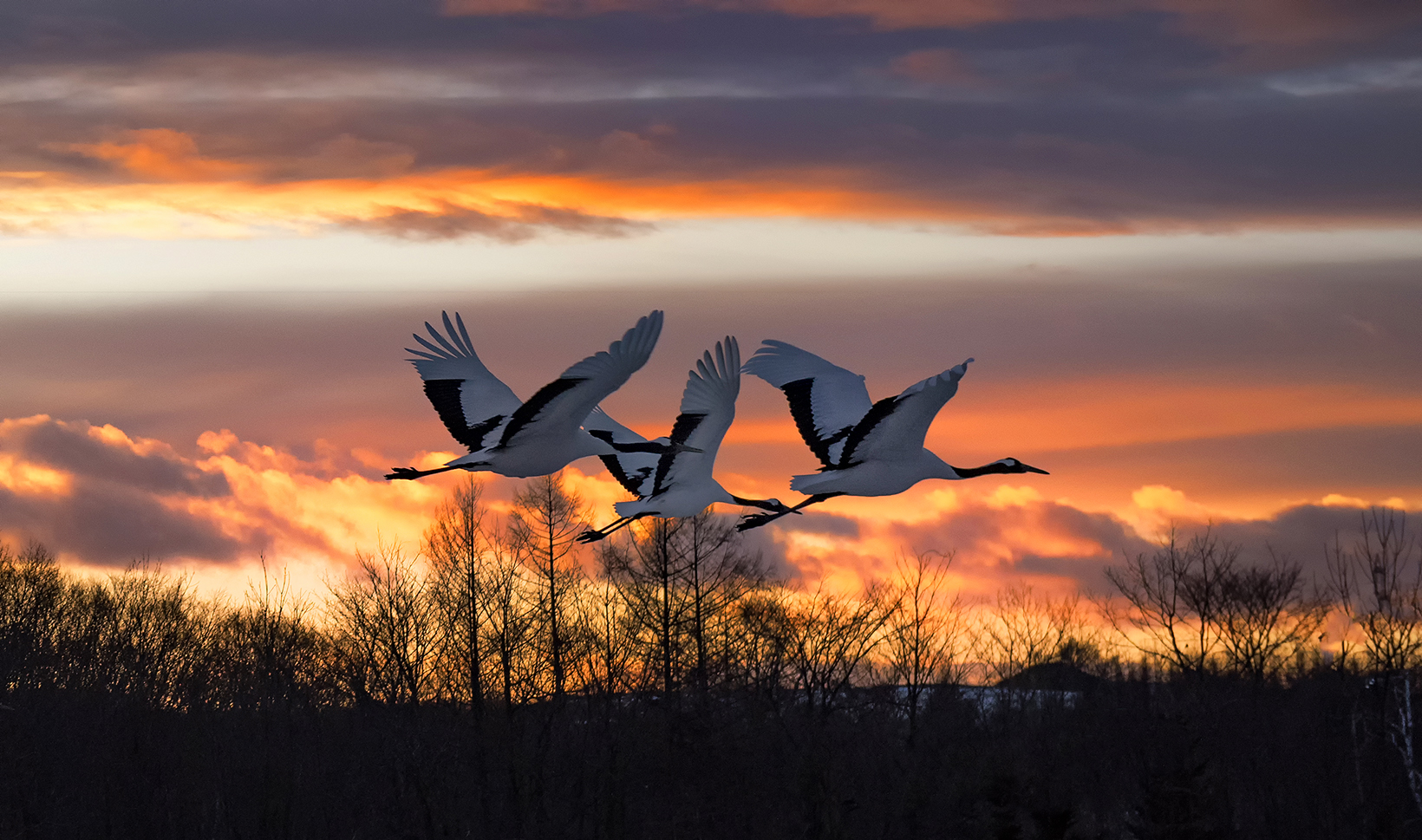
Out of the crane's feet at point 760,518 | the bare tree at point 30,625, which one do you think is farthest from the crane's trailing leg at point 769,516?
the bare tree at point 30,625

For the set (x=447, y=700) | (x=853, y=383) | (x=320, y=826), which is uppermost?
(x=853, y=383)

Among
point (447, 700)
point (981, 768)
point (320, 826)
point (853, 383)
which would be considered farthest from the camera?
point (447, 700)

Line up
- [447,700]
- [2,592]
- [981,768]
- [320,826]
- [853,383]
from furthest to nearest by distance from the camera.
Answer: [2,592]
[447,700]
[320,826]
[981,768]
[853,383]

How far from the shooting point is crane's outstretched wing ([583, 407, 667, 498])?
24.6 metres

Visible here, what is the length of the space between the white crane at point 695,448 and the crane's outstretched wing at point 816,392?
2.08 ft

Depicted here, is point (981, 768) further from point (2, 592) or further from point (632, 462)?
point (2, 592)

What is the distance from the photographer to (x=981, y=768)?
1897 inches

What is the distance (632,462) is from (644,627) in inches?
1278

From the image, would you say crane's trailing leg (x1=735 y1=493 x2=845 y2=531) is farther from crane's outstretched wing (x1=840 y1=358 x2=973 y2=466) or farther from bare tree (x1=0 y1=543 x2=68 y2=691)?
bare tree (x1=0 y1=543 x2=68 y2=691)

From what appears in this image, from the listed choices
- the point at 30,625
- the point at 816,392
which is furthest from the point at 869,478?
the point at 30,625

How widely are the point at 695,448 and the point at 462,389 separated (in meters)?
3.87

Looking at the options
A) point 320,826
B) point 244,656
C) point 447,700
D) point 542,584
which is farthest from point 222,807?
point 244,656

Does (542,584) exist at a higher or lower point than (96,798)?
higher

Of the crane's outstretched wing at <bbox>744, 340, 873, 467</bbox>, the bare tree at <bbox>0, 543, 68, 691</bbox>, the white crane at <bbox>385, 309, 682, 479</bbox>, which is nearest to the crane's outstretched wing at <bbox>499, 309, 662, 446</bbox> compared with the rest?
the white crane at <bbox>385, 309, 682, 479</bbox>
